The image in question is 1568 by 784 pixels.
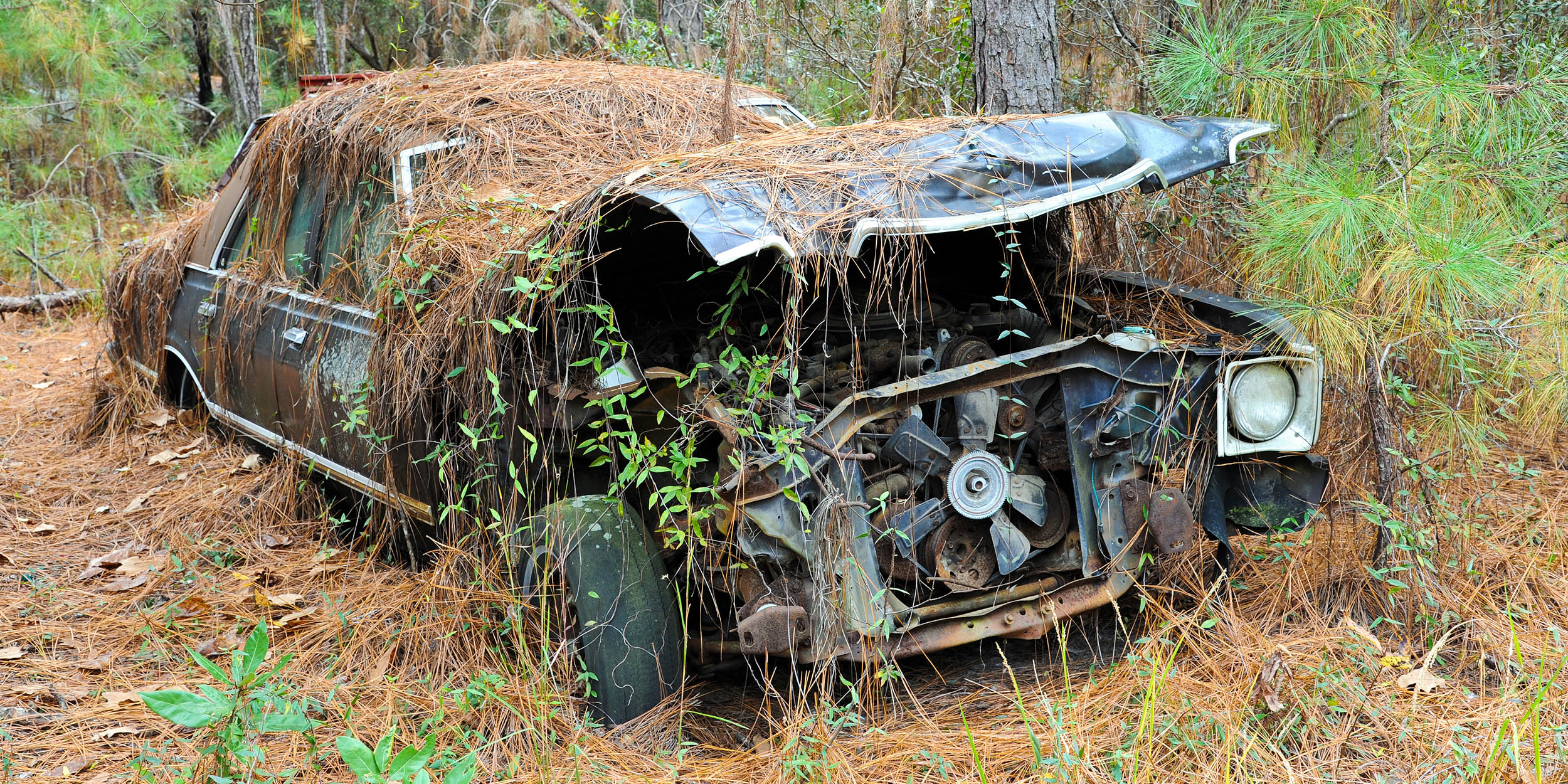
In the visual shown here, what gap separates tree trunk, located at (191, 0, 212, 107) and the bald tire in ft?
34.2

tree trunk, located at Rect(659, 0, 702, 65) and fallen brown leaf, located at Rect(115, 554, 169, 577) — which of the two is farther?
tree trunk, located at Rect(659, 0, 702, 65)

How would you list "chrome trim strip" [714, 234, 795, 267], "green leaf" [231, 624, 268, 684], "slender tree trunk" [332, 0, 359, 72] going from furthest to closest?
"slender tree trunk" [332, 0, 359, 72], "chrome trim strip" [714, 234, 795, 267], "green leaf" [231, 624, 268, 684]

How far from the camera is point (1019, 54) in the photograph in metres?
5.04

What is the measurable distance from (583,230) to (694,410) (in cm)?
55

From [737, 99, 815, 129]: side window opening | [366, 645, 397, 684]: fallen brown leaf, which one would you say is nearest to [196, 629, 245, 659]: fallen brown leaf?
[366, 645, 397, 684]: fallen brown leaf

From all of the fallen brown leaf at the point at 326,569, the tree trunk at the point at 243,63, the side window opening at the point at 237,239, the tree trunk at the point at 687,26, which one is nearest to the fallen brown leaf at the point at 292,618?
the fallen brown leaf at the point at 326,569

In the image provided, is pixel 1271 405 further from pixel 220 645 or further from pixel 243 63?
pixel 243 63

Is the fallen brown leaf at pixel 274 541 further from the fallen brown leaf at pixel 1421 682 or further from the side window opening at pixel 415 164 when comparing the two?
the fallen brown leaf at pixel 1421 682

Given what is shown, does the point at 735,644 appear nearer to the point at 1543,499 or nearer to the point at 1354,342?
the point at 1354,342

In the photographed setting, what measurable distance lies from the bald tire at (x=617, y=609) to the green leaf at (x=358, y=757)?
802 millimetres

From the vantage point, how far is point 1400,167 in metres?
3.82

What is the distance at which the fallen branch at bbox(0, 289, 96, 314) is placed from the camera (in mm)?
8195

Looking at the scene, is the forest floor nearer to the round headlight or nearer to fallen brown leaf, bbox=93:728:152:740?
fallen brown leaf, bbox=93:728:152:740

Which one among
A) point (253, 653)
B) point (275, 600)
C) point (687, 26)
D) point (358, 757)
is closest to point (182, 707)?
point (253, 653)
